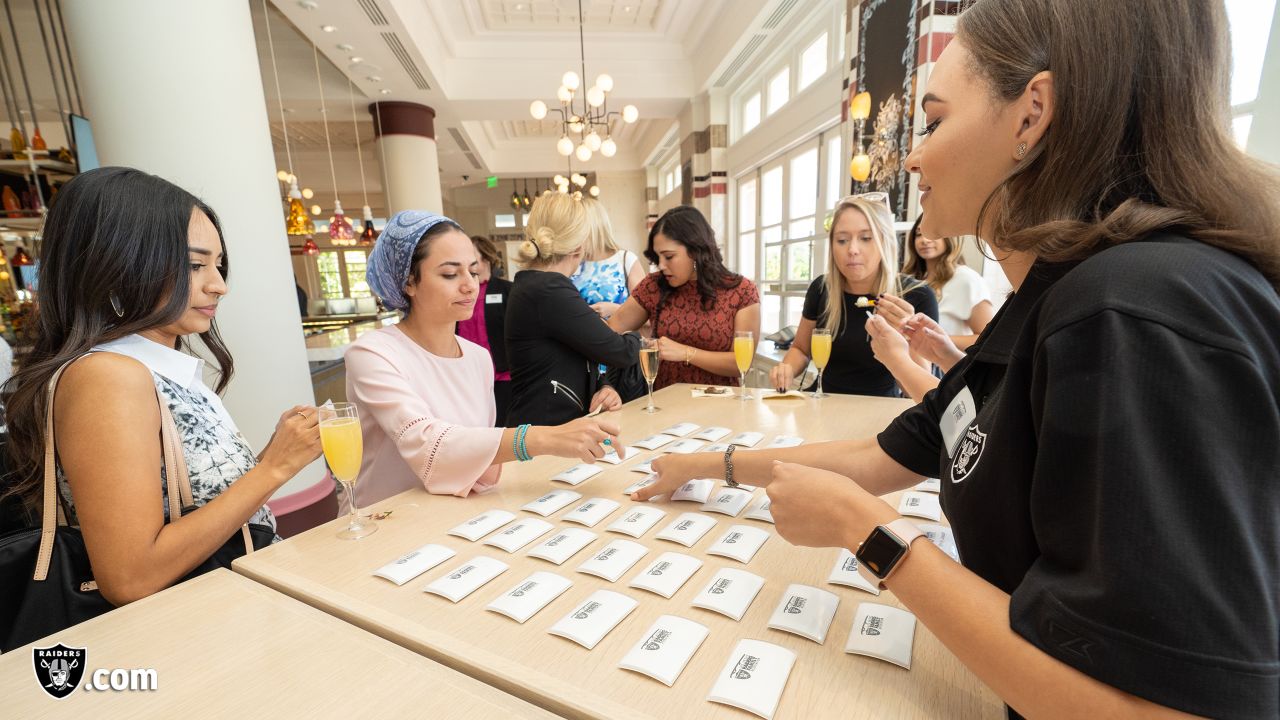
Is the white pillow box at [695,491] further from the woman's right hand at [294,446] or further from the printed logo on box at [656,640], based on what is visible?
the woman's right hand at [294,446]

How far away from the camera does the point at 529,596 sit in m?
0.85

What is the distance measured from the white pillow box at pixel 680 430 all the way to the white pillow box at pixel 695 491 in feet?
1.35

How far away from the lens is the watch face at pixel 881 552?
2.12 ft

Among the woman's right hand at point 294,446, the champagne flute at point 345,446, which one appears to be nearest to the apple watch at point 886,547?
the champagne flute at point 345,446

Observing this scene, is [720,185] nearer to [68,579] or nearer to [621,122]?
[621,122]

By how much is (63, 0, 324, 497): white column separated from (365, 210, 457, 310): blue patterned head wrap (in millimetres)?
1540

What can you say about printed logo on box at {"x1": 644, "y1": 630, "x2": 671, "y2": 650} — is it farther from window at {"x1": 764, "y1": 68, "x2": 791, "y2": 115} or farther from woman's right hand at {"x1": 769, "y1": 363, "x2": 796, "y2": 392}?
window at {"x1": 764, "y1": 68, "x2": 791, "y2": 115}

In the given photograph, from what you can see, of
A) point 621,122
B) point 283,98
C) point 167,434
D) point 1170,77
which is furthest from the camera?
point 621,122

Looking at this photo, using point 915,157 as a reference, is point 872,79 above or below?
above

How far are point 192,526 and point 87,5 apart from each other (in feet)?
8.85

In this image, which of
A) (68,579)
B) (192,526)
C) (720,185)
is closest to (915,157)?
(192,526)

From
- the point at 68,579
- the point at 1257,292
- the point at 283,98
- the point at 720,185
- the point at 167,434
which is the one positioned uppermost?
the point at 283,98

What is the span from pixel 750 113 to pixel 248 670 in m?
7.55

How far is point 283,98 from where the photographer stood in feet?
22.9
